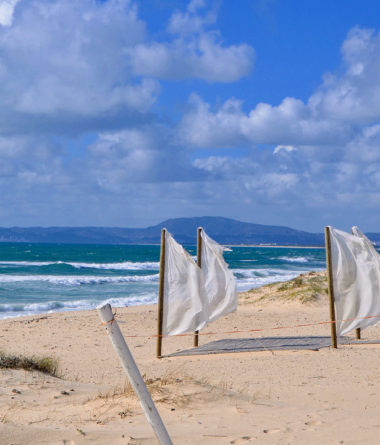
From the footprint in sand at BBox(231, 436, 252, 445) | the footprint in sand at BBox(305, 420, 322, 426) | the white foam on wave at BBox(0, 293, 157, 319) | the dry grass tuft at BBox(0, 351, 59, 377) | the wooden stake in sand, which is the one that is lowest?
the white foam on wave at BBox(0, 293, 157, 319)

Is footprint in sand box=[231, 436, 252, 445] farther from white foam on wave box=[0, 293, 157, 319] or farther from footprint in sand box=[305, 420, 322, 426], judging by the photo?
white foam on wave box=[0, 293, 157, 319]

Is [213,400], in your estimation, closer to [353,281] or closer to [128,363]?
[128,363]

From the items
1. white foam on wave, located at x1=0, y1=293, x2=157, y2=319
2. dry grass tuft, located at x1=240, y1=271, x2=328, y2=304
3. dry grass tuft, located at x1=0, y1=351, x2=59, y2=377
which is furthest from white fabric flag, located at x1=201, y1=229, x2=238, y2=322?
white foam on wave, located at x1=0, y1=293, x2=157, y2=319

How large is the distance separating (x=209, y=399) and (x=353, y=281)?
5335 mm

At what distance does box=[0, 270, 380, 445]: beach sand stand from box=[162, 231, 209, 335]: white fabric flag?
2.37 feet

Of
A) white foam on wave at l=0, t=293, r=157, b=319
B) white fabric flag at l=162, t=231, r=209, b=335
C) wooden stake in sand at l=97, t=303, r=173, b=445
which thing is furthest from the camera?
white foam on wave at l=0, t=293, r=157, b=319

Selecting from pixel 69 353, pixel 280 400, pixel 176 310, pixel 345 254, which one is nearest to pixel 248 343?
pixel 176 310

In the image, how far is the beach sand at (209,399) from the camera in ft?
14.7

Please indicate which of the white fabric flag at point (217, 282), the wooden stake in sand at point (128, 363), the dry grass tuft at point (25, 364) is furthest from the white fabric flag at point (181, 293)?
the wooden stake in sand at point (128, 363)

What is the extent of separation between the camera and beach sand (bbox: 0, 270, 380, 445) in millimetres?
4477

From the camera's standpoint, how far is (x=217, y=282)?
10555mm

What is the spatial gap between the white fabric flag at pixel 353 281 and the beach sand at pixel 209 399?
69cm

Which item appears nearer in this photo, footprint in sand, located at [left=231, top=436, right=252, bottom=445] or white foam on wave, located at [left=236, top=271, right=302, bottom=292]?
footprint in sand, located at [left=231, top=436, right=252, bottom=445]

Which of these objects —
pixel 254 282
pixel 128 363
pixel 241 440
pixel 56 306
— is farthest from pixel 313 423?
pixel 254 282
